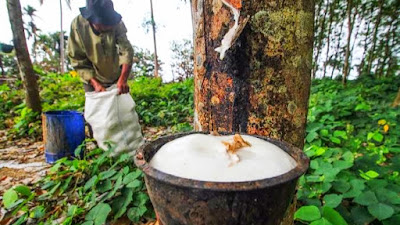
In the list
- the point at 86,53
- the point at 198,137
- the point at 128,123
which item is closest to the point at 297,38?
the point at 198,137

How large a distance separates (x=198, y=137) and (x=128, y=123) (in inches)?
79.6

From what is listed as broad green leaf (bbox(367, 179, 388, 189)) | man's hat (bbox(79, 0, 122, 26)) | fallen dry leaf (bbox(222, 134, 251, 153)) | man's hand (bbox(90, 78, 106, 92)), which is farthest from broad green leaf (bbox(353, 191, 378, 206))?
man's hat (bbox(79, 0, 122, 26))

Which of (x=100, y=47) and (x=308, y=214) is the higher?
(x=100, y=47)

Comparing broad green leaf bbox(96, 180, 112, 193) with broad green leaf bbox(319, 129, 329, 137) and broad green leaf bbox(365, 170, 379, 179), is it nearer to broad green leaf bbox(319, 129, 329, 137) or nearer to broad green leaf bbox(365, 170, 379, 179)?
broad green leaf bbox(365, 170, 379, 179)

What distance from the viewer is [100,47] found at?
2732 mm

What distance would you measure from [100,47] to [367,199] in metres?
2.76

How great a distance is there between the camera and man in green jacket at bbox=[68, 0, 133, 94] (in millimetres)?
2479

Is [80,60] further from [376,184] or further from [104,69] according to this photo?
[376,184]

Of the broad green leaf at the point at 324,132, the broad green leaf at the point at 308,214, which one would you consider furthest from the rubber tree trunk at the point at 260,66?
the broad green leaf at the point at 324,132

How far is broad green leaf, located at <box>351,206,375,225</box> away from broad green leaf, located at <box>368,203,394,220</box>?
70 mm

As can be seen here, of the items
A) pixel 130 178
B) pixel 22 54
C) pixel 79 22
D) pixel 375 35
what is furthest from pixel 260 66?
pixel 375 35

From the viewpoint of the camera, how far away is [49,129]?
9.11ft

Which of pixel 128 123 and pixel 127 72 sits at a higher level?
pixel 127 72

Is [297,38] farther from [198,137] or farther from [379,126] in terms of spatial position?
[379,126]
